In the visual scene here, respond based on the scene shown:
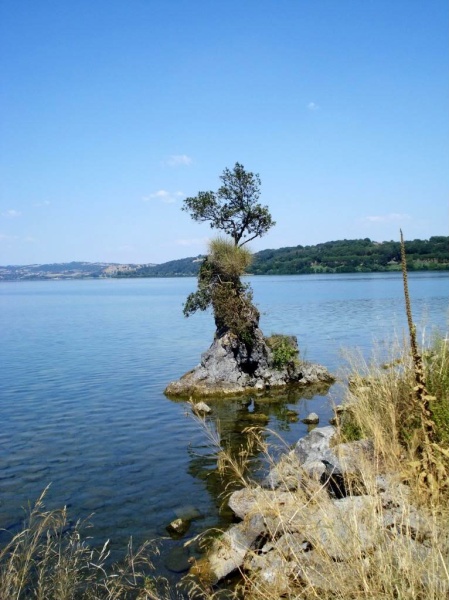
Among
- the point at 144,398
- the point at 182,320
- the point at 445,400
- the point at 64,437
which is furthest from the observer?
the point at 182,320

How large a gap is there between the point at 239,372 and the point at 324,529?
20.1 m

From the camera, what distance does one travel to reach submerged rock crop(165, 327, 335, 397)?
989 inches

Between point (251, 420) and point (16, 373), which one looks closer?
point (251, 420)

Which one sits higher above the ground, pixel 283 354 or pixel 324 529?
pixel 324 529

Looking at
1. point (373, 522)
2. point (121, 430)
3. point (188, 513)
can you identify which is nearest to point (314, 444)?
point (188, 513)

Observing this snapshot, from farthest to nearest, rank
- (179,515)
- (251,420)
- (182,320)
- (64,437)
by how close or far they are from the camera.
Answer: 1. (182,320)
2. (251,420)
3. (64,437)
4. (179,515)

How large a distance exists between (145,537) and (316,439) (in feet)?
16.0

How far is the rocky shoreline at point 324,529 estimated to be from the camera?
503cm

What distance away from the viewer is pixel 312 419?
1941cm

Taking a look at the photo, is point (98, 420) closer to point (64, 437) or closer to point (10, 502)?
point (64, 437)

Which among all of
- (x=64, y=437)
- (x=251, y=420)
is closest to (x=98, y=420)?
(x=64, y=437)

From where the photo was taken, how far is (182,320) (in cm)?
6081

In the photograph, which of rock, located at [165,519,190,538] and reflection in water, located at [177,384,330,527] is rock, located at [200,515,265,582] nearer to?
reflection in water, located at [177,384,330,527]

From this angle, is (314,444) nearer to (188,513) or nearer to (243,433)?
(188,513)
